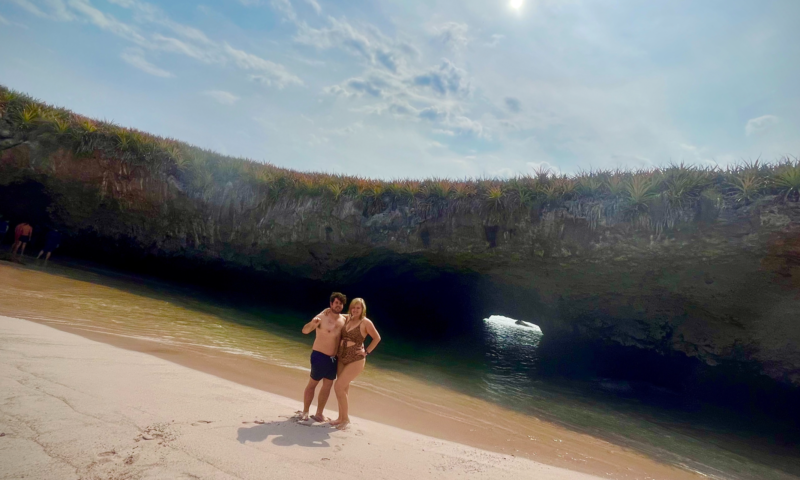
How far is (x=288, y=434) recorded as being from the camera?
12.2 ft

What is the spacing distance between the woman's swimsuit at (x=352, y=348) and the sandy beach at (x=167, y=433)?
2.30 ft

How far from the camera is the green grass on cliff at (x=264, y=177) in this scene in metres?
9.63

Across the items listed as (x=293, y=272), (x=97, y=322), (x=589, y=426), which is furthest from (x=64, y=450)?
(x=293, y=272)

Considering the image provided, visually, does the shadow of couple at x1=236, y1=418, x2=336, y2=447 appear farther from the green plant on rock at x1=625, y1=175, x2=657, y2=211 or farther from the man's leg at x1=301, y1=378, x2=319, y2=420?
the green plant on rock at x1=625, y1=175, x2=657, y2=211

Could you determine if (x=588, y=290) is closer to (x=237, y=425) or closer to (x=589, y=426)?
(x=589, y=426)

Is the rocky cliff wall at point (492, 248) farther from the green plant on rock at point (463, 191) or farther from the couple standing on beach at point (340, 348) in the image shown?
the couple standing on beach at point (340, 348)

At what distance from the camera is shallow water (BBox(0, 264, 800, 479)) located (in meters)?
6.14

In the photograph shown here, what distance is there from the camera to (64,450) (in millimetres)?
2682

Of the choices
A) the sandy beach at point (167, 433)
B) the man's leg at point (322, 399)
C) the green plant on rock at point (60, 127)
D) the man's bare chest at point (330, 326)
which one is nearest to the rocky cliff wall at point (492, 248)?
the green plant on rock at point (60, 127)

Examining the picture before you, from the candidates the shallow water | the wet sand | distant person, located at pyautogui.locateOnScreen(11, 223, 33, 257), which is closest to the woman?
the wet sand

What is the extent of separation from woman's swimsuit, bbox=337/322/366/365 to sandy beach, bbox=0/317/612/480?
701mm

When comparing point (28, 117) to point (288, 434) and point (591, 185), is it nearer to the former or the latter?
point (288, 434)

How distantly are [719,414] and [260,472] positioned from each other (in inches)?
378

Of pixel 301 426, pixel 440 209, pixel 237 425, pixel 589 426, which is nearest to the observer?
pixel 237 425
